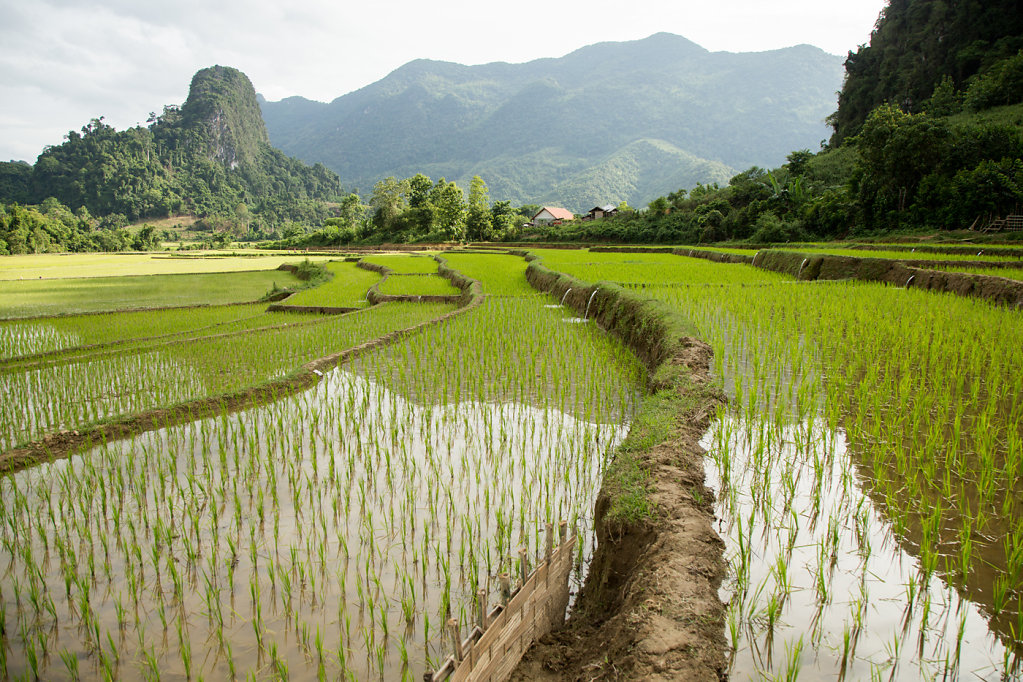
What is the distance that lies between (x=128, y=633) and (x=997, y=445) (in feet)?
14.7

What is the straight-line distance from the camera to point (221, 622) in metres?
2.26

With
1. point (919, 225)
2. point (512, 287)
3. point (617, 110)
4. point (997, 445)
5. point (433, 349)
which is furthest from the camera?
point (617, 110)

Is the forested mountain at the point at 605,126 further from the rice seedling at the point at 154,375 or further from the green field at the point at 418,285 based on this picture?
the rice seedling at the point at 154,375

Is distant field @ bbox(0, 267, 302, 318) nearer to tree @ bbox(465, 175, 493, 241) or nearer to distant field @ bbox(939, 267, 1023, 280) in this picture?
distant field @ bbox(939, 267, 1023, 280)

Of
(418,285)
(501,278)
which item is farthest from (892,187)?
(418,285)

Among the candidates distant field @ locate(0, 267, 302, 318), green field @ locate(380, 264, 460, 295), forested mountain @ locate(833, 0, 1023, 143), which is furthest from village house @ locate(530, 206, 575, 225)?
green field @ locate(380, 264, 460, 295)

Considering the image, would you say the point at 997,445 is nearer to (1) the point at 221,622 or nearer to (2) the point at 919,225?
(1) the point at 221,622

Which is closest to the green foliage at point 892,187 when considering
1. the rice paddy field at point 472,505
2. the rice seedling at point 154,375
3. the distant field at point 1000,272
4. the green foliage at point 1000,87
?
the green foliage at point 1000,87

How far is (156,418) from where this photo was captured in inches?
180

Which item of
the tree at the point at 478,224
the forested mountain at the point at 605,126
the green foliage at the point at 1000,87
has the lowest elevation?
the tree at the point at 478,224

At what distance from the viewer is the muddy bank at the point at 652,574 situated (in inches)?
67.2

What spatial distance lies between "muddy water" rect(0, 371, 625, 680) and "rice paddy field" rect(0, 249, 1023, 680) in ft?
0.05

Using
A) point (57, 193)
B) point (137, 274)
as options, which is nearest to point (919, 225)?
point (137, 274)

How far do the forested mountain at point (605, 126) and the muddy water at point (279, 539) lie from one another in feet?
282
